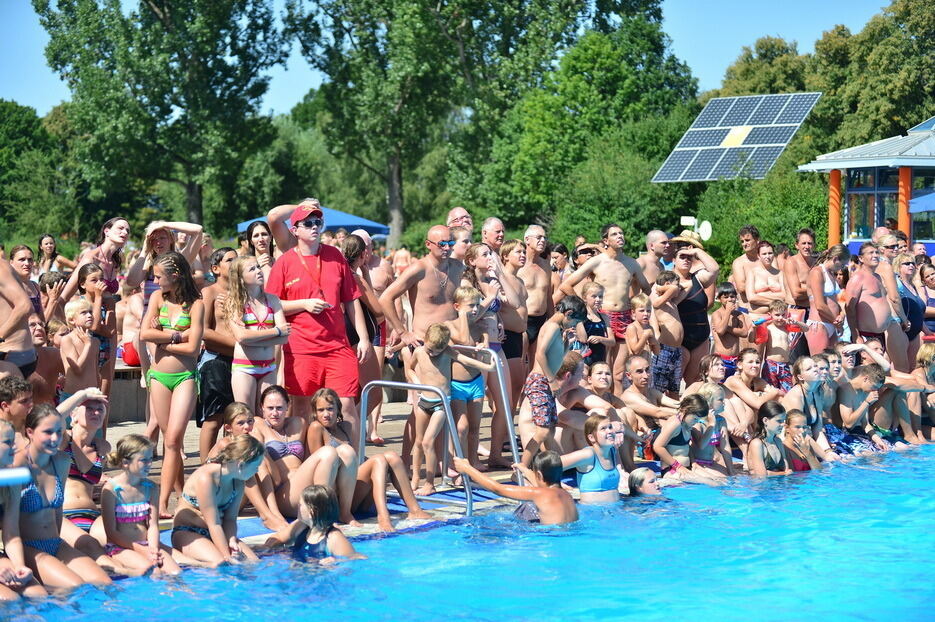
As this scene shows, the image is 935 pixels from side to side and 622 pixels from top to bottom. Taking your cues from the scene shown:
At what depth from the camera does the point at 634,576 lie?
6758 millimetres

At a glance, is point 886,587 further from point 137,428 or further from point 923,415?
point 137,428

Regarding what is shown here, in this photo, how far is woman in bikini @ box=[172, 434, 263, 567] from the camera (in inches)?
238

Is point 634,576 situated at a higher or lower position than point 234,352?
lower

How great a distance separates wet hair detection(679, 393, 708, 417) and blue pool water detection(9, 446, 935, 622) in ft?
1.91

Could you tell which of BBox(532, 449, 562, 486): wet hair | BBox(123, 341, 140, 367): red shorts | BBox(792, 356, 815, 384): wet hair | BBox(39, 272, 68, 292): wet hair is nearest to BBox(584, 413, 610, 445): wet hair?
BBox(532, 449, 562, 486): wet hair

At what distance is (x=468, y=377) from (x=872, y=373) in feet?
14.5

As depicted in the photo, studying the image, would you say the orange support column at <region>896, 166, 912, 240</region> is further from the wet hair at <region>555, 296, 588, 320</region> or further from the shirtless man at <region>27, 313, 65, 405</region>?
the shirtless man at <region>27, 313, 65, 405</region>

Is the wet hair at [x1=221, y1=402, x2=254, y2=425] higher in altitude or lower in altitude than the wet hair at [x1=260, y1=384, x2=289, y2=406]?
lower

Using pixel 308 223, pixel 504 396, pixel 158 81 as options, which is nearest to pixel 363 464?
pixel 504 396

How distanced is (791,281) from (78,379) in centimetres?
702

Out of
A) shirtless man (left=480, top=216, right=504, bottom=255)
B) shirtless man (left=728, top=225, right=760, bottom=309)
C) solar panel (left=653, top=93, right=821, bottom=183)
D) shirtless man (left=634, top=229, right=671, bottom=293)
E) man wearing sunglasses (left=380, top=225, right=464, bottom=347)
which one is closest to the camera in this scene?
man wearing sunglasses (left=380, top=225, right=464, bottom=347)

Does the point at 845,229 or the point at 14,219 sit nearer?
the point at 845,229

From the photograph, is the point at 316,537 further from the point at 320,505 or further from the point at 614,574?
the point at 614,574

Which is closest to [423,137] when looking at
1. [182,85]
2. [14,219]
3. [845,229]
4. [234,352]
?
[182,85]
